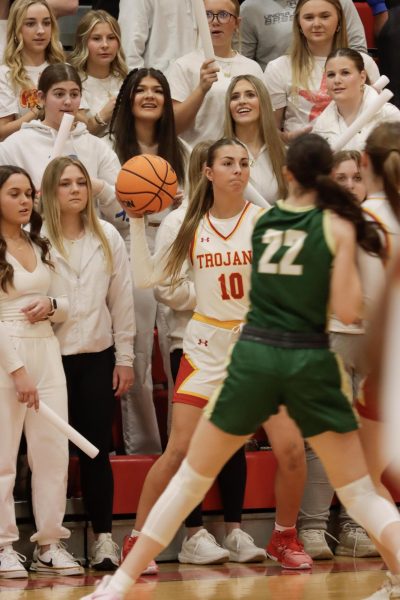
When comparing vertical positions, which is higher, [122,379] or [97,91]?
[97,91]

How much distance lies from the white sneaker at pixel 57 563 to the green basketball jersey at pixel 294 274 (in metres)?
1.87

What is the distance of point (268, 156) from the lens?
623 centimetres

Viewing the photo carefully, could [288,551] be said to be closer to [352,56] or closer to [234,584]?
[234,584]

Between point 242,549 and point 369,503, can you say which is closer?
point 369,503

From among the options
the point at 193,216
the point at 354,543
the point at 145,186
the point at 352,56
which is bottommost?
the point at 354,543

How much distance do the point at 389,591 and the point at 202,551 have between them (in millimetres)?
1261

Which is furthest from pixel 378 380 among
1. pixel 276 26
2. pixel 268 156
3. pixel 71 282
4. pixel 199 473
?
pixel 276 26

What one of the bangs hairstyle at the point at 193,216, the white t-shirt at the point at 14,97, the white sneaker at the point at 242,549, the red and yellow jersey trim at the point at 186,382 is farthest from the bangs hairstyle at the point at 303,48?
the white sneaker at the point at 242,549

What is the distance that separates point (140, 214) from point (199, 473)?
1.65 meters

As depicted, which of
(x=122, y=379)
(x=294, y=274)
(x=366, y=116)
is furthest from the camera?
(x=366, y=116)

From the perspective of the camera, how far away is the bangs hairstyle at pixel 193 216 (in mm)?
5344

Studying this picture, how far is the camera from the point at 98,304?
18.3ft

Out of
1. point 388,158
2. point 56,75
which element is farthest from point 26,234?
point 388,158

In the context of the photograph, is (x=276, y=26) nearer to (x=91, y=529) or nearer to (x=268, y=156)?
(x=268, y=156)
